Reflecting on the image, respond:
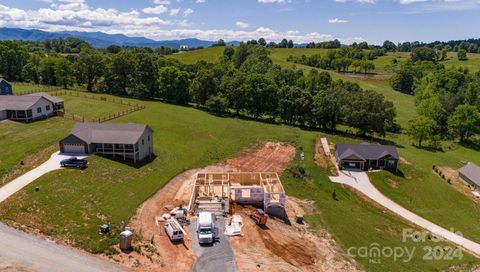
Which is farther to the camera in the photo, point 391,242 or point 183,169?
point 183,169

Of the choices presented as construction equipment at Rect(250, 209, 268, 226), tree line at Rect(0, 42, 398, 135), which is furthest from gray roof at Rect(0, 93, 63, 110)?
construction equipment at Rect(250, 209, 268, 226)

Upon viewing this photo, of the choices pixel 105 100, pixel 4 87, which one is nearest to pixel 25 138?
pixel 4 87

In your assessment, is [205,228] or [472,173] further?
[472,173]

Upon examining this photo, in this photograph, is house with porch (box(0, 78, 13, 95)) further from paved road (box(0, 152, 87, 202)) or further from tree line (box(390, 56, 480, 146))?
tree line (box(390, 56, 480, 146))

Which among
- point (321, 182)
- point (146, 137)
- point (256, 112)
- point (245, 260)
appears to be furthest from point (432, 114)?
point (245, 260)

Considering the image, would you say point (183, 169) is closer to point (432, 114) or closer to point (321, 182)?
point (321, 182)

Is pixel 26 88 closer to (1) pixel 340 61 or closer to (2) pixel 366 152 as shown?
(2) pixel 366 152
